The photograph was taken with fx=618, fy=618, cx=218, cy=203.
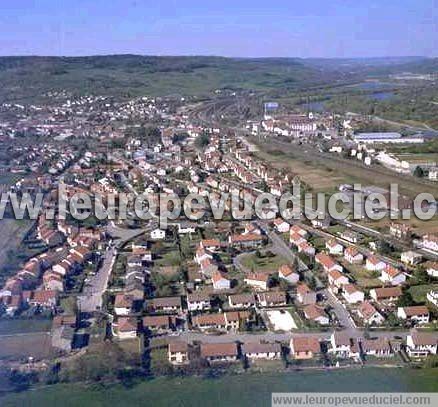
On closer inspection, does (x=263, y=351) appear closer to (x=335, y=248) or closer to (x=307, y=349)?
(x=307, y=349)

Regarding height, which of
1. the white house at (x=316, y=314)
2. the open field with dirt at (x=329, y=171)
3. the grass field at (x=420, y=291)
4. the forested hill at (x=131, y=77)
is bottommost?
the white house at (x=316, y=314)

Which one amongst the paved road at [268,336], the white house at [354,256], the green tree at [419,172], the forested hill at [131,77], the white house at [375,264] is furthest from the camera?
the forested hill at [131,77]

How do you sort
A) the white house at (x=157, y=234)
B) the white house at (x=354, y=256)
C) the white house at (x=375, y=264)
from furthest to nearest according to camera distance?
the white house at (x=157, y=234)
the white house at (x=354, y=256)
the white house at (x=375, y=264)

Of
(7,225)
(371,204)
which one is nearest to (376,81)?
(371,204)

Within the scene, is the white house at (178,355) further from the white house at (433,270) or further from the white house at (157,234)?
the white house at (157,234)

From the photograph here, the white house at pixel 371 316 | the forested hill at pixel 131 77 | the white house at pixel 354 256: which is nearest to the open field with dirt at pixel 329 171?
the white house at pixel 354 256

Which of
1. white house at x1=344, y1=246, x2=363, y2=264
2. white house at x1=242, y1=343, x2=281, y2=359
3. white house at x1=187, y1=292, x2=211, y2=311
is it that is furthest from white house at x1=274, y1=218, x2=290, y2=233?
white house at x1=242, y1=343, x2=281, y2=359

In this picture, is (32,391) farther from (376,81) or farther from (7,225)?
(376,81)

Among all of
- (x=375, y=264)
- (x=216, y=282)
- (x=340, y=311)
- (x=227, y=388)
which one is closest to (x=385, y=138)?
(x=375, y=264)
